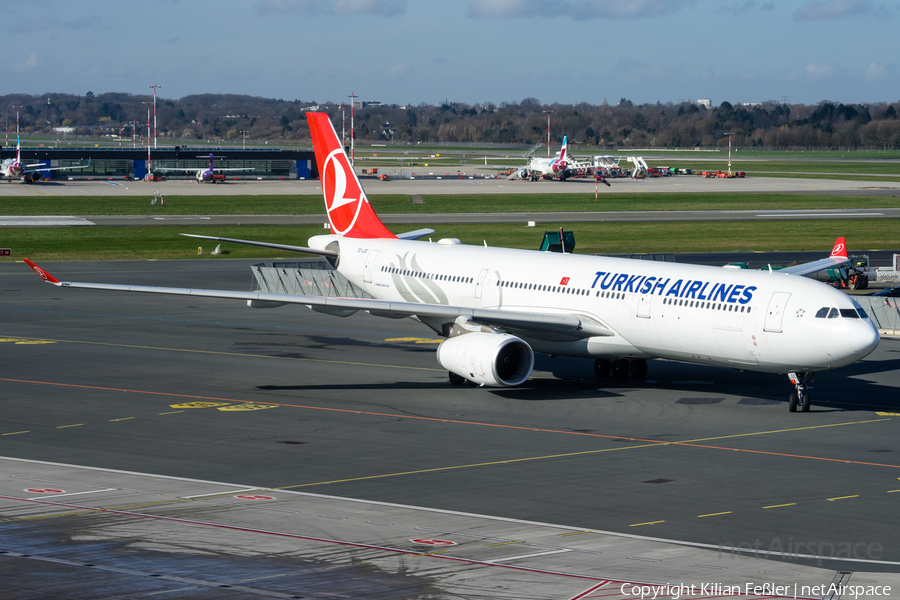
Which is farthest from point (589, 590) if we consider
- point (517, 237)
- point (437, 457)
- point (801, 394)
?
point (517, 237)

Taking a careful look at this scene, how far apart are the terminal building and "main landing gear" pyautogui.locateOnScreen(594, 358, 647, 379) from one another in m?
144

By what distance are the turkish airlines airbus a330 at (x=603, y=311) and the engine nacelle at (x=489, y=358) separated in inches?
1.8

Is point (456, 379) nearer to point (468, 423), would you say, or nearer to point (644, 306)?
point (468, 423)

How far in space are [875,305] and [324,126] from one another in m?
28.3

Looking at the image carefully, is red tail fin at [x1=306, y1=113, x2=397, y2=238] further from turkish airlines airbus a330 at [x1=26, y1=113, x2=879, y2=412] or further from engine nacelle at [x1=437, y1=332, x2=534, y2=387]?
engine nacelle at [x1=437, y1=332, x2=534, y2=387]

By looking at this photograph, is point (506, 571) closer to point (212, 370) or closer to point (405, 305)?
point (405, 305)

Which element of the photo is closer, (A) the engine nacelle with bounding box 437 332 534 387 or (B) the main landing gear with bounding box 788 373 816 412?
(B) the main landing gear with bounding box 788 373 816 412

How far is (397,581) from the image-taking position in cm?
1767

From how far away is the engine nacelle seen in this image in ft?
117

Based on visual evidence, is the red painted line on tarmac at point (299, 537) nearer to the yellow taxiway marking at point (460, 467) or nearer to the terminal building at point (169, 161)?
the yellow taxiway marking at point (460, 467)

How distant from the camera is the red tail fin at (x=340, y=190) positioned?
48312 mm

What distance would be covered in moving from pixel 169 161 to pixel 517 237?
370ft

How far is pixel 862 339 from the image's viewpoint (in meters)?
31.7

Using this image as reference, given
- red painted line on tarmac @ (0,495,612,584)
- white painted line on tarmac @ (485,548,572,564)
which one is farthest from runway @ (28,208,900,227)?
white painted line on tarmac @ (485,548,572,564)
